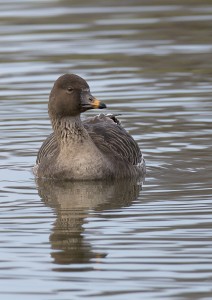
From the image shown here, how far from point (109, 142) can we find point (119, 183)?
89 cm

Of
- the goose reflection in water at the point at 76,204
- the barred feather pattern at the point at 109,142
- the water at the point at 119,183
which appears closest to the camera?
the water at the point at 119,183

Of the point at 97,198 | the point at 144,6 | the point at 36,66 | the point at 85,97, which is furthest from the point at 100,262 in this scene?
the point at 144,6

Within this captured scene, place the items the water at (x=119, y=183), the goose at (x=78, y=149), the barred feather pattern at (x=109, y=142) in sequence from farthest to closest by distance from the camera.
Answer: the barred feather pattern at (x=109, y=142) < the goose at (x=78, y=149) < the water at (x=119, y=183)

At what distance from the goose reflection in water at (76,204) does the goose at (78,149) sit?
5.8 inches

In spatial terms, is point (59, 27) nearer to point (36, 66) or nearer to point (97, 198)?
point (36, 66)

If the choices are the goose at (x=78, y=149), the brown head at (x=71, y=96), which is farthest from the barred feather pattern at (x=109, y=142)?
the brown head at (x=71, y=96)

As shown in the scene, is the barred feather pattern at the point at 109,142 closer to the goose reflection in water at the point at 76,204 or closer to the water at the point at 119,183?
the water at the point at 119,183

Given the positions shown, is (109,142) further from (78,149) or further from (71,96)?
(71,96)

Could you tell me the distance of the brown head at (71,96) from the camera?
15.9m

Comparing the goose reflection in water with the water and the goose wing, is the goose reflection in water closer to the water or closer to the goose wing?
the water

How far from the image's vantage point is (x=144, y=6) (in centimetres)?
2922

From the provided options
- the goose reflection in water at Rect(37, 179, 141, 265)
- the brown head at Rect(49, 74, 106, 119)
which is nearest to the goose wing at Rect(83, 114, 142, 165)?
the goose reflection in water at Rect(37, 179, 141, 265)

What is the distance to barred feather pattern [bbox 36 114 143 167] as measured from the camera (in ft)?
53.4

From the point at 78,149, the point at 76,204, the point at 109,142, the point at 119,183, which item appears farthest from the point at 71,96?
the point at 76,204
